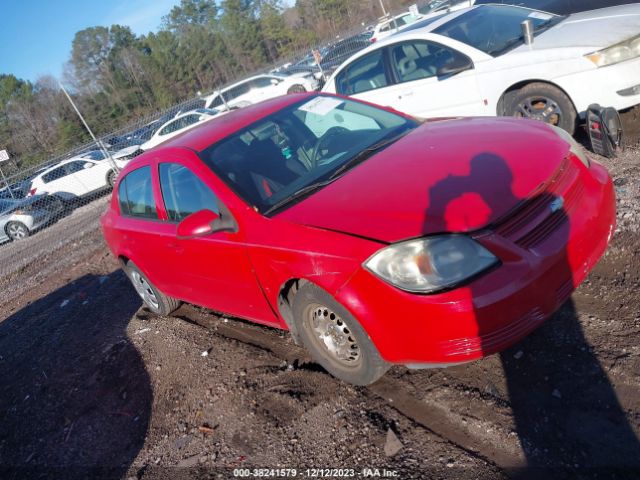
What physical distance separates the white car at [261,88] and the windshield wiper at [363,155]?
1643 cm

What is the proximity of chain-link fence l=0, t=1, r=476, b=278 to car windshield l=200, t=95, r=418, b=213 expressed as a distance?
9324 mm

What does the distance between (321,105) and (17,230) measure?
14.4 m

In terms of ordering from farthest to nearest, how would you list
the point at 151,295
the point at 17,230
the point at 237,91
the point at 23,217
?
the point at 237,91, the point at 17,230, the point at 23,217, the point at 151,295

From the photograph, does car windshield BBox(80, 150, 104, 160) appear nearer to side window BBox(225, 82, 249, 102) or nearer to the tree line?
side window BBox(225, 82, 249, 102)

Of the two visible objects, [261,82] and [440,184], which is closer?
[440,184]

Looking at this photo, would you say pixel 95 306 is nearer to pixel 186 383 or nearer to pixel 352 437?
pixel 186 383

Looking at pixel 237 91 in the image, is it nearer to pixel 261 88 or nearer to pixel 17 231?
pixel 261 88

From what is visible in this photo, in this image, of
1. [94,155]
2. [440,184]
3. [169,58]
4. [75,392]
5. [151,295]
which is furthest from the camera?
[169,58]

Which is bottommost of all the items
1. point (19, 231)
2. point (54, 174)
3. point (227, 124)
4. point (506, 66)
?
point (19, 231)

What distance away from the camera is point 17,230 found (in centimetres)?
1522

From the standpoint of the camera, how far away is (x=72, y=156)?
16.8 m

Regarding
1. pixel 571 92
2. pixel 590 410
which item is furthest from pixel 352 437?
pixel 571 92

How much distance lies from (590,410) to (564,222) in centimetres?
93

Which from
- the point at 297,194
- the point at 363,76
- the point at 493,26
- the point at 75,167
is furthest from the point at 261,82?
the point at 297,194
